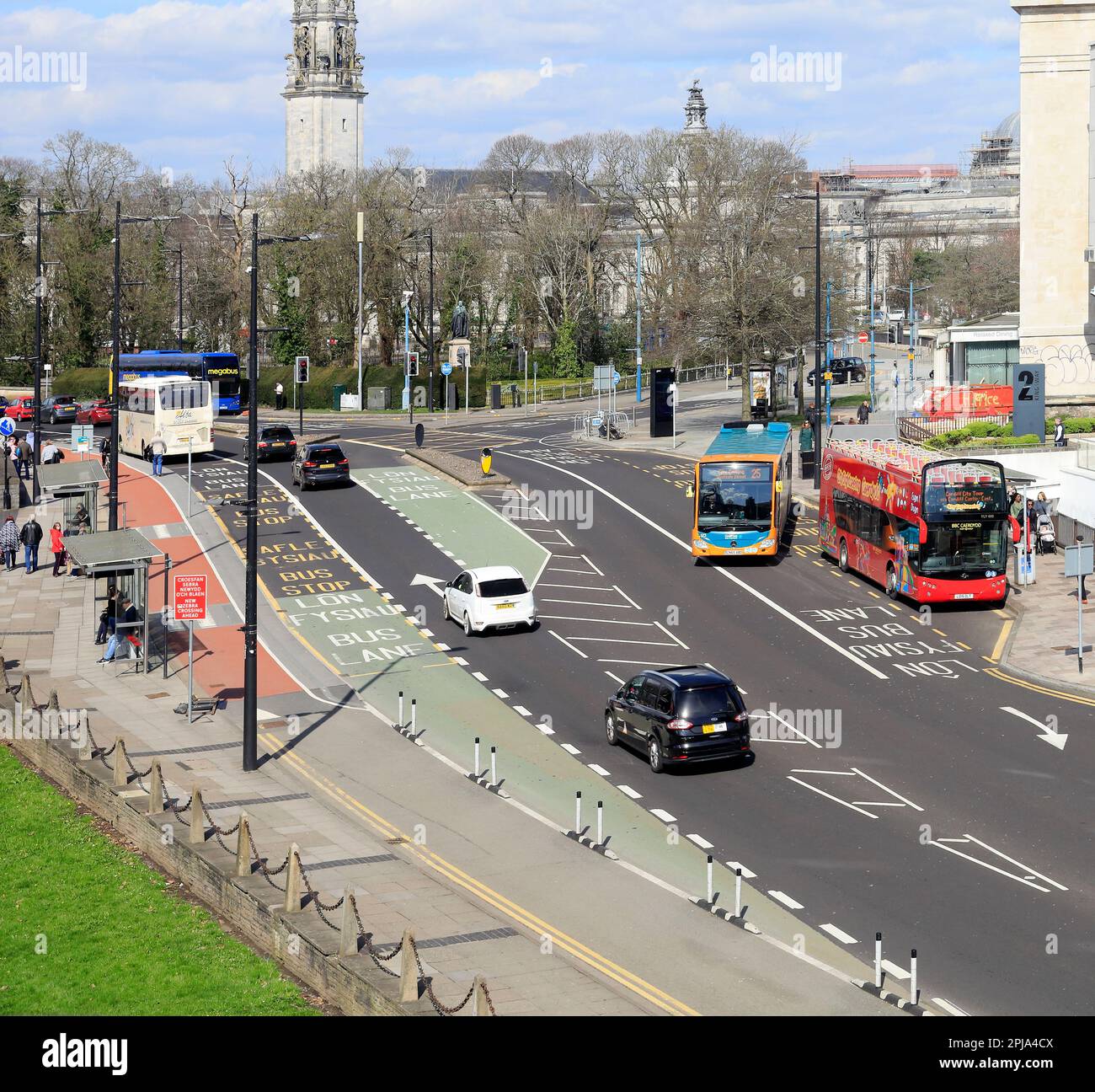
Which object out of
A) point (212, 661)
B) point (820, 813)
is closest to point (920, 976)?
point (820, 813)

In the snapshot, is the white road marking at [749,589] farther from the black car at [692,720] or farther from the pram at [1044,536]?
the pram at [1044,536]

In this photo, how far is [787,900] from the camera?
21766 mm

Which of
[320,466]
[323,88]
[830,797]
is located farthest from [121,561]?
[323,88]

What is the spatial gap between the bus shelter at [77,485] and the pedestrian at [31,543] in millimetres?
851

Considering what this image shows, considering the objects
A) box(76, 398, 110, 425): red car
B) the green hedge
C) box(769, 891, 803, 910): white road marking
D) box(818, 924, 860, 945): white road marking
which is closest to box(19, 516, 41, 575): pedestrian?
box(769, 891, 803, 910): white road marking

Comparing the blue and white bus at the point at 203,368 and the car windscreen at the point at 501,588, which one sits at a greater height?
the blue and white bus at the point at 203,368

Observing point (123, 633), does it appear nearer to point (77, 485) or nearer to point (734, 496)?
point (77, 485)

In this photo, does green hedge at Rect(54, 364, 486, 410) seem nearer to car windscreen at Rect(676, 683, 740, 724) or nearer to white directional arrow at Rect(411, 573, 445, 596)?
white directional arrow at Rect(411, 573, 445, 596)

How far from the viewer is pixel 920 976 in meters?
18.9

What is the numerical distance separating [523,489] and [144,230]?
7191 centimetres

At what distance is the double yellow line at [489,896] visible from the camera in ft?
60.4

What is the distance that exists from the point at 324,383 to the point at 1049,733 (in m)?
72.1

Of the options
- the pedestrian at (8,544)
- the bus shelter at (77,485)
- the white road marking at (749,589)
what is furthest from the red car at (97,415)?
the pedestrian at (8,544)
